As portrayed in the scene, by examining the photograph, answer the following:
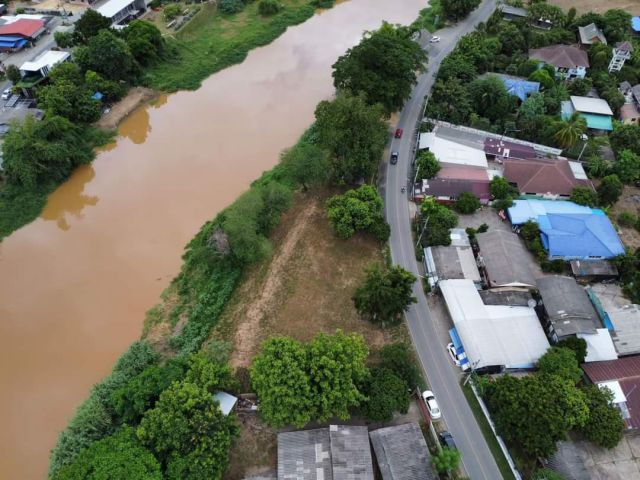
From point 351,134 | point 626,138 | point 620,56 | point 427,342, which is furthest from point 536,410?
point 620,56

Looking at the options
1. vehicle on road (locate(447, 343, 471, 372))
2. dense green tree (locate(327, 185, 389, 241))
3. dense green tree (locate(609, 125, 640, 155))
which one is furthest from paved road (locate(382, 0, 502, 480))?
dense green tree (locate(609, 125, 640, 155))

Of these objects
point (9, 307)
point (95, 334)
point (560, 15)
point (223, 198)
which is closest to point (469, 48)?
point (560, 15)

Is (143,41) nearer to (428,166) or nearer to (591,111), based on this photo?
(428,166)

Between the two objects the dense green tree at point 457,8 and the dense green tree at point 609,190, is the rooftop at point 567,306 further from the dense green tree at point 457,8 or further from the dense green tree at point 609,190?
the dense green tree at point 457,8

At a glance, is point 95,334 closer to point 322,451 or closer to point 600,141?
point 322,451

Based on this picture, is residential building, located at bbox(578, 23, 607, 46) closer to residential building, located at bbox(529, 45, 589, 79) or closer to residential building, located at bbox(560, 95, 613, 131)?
residential building, located at bbox(529, 45, 589, 79)

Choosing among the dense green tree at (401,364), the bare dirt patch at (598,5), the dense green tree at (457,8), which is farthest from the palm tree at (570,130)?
the bare dirt patch at (598,5)
